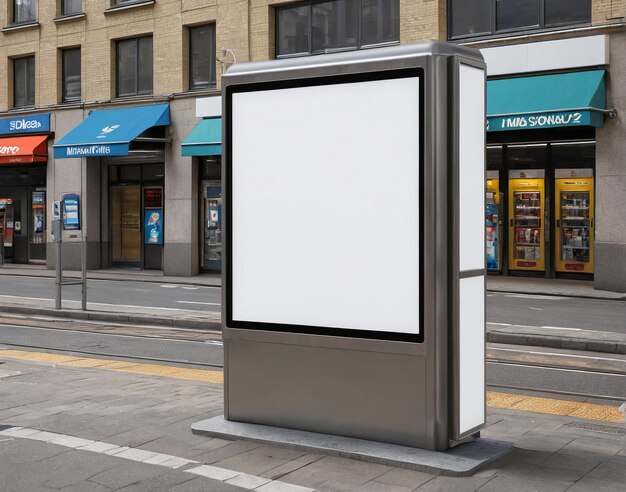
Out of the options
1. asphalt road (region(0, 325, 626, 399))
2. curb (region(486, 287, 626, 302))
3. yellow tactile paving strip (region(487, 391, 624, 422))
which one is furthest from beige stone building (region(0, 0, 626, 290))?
yellow tactile paving strip (region(487, 391, 624, 422))

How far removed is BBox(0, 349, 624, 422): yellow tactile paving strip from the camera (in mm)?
7604

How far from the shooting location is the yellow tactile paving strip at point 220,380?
7.60 m

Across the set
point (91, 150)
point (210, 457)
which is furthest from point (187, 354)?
point (91, 150)

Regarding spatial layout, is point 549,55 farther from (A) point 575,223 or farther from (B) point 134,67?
(B) point 134,67

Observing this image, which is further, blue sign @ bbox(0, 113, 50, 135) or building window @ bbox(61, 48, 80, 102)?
blue sign @ bbox(0, 113, 50, 135)

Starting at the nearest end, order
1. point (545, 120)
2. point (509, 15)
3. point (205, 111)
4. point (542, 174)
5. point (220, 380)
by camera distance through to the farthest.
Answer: point (220, 380)
point (545, 120)
point (509, 15)
point (542, 174)
point (205, 111)

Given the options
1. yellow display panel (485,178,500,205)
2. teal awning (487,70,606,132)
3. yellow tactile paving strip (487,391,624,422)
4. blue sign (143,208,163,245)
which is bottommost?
yellow tactile paving strip (487,391,624,422)

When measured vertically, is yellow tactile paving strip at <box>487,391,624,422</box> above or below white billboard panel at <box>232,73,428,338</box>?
below

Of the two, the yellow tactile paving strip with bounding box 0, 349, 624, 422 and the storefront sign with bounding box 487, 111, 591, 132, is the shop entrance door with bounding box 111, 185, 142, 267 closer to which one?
the storefront sign with bounding box 487, 111, 591, 132

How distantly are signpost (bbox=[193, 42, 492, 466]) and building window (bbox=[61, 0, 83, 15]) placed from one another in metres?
23.5

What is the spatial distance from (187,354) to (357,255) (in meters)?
5.77

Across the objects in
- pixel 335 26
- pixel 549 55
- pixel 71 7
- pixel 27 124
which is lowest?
pixel 27 124

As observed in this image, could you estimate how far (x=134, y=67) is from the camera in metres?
26.8

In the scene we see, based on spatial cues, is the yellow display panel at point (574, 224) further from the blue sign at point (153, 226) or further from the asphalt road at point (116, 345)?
the blue sign at point (153, 226)
